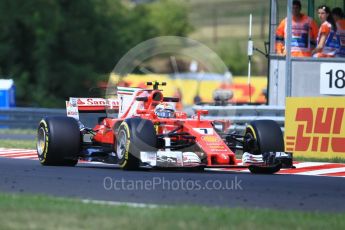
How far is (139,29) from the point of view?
6206 centimetres

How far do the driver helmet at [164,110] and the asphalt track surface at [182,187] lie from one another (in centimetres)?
100

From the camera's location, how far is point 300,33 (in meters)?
21.3

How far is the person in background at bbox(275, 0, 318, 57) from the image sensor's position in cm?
2125

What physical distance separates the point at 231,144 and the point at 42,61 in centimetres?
3144

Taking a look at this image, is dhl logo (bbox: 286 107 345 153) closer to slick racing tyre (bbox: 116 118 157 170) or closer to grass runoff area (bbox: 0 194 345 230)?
slick racing tyre (bbox: 116 118 157 170)

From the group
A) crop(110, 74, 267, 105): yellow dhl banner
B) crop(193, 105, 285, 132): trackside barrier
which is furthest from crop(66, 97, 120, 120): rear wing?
crop(110, 74, 267, 105): yellow dhl banner

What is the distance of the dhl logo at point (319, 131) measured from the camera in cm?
1786

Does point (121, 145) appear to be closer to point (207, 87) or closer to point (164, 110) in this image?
point (164, 110)

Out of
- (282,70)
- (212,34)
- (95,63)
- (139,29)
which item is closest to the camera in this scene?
(282,70)

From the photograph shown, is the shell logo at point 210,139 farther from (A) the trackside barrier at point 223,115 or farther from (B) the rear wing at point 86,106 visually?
(A) the trackside barrier at point 223,115

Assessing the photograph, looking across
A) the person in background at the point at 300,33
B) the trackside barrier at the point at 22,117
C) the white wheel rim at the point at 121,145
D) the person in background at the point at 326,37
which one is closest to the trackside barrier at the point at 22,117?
the trackside barrier at the point at 22,117

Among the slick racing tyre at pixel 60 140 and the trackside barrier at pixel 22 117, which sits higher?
the slick racing tyre at pixel 60 140

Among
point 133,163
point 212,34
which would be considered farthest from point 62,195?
point 212,34

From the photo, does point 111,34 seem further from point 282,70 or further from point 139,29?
point 282,70
